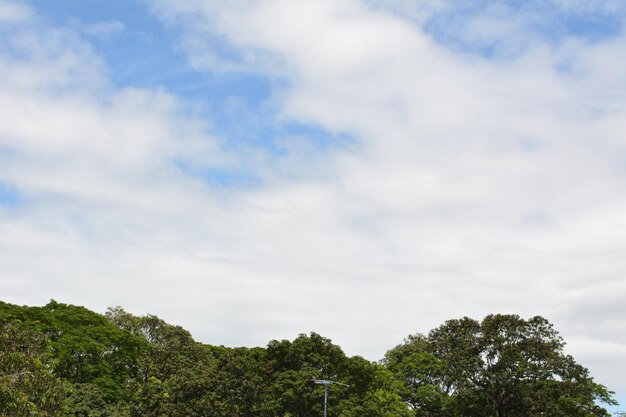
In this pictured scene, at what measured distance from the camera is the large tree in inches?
2778

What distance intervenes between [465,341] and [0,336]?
53649mm

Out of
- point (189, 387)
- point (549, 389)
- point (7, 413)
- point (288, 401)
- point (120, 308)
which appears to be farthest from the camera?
point (120, 308)

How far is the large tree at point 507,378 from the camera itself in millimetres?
70562

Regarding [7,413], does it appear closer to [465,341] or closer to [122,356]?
[122,356]

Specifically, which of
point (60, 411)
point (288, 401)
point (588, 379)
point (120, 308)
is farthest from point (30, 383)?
point (120, 308)

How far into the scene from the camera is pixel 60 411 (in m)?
41.8

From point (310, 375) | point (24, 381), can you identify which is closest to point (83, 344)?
point (310, 375)

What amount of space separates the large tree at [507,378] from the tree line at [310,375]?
0.11 meters

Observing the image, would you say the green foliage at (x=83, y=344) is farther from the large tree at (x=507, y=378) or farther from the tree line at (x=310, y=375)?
the large tree at (x=507, y=378)

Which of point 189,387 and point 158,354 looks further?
point 158,354

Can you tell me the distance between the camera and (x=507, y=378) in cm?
7262

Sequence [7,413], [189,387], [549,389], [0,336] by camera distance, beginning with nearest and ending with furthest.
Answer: [7,413] < [0,336] < [189,387] < [549,389]

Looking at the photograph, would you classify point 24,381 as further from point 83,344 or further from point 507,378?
point 507,378

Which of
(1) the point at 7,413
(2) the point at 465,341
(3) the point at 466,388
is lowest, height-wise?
(1) the point at 7,413
